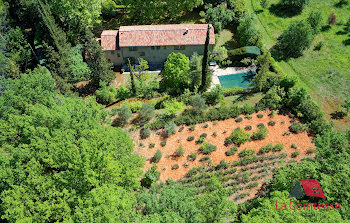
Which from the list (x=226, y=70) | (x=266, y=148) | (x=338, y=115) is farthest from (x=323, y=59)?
(x=266, y=148)

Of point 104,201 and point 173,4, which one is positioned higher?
point 173,4

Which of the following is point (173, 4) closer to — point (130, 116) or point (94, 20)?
point (94, 20)

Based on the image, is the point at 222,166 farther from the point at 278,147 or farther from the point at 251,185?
the point at 278,147

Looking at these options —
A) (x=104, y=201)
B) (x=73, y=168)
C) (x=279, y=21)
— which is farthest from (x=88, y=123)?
(x=279, y=21)

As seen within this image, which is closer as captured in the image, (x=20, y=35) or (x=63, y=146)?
(x=63, y=146)

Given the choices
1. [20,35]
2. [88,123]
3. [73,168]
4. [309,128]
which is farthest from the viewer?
[20,35]

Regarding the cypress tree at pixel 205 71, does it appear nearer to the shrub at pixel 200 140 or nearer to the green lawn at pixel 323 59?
the shrub at pixel 200 140
